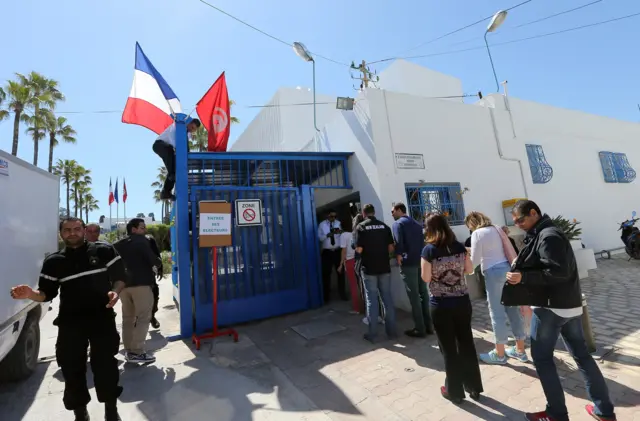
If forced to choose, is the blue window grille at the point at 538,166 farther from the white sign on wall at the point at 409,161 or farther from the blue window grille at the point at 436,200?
the white sign on wall at the point at 409,161

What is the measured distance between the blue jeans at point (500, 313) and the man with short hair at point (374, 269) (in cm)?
124

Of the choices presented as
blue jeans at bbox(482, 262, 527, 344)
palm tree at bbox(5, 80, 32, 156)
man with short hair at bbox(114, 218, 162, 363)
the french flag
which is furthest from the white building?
palm tree at bbox(5, 80, 32, 156)

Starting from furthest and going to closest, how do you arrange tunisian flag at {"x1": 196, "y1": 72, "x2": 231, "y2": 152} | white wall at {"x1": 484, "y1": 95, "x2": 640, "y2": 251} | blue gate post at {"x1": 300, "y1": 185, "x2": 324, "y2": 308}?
white wall at {"x1": 484, "y1": 95, "x2": 640, "y2": 251}
blue gate post at {"x1": 300, "y1": 185, "x2": 324, "y2": 308}
tunisian flag at {"x1": 196, "y1": 72, "x2": 231, "y2": 152}

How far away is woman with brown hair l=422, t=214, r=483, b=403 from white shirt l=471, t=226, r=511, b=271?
0.75 m

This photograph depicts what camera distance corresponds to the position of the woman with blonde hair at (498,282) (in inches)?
128

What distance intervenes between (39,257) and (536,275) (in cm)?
515

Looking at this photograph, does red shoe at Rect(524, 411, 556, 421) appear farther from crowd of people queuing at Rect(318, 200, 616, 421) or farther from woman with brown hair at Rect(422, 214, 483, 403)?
woman with brown hair at Rect(422, 214, 483, 403)

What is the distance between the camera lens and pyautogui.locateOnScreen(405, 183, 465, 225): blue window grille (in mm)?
6250

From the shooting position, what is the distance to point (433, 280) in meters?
2.70

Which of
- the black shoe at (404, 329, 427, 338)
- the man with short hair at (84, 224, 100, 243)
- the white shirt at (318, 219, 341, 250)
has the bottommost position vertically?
the black shoe at (404, 329, 427, 338)

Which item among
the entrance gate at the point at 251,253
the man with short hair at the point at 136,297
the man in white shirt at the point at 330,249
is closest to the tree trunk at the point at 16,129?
the entrance gate at the point at 251,253

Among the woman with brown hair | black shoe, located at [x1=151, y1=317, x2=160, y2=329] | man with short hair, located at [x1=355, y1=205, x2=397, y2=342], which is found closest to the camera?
the woman with brown hair

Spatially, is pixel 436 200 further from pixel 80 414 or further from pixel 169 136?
pixel 80 414

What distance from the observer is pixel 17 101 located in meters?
16.9
